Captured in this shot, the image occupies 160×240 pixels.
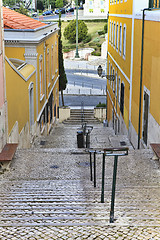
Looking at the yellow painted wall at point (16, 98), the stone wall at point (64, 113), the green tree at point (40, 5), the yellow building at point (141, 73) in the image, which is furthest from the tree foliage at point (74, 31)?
the yellow painted wall at point (16, 98)

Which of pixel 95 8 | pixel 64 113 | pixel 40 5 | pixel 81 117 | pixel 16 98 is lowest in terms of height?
pixel 81 117

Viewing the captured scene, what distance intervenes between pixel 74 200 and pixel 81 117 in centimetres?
2379

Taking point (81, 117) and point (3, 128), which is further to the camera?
point (81, 117)

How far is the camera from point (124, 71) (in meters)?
19.1

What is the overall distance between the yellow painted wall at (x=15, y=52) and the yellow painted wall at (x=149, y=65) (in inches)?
201

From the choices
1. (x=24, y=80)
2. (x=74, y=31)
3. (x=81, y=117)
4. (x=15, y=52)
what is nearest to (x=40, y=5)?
(x=74, y=31)

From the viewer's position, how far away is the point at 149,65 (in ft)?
41.3

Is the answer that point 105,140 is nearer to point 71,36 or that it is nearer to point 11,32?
point 11,32

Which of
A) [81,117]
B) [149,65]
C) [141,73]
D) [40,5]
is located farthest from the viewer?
[40,5]

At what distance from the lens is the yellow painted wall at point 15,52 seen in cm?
1747

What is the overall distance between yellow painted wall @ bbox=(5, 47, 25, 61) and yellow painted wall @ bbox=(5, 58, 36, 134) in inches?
74.4

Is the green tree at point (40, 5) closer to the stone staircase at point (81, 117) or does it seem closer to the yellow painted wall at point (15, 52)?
the stone staircase at point (81, 117)

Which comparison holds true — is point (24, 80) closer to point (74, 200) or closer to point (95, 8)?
point (74, 200)

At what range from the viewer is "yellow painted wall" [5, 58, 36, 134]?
41.3ft
